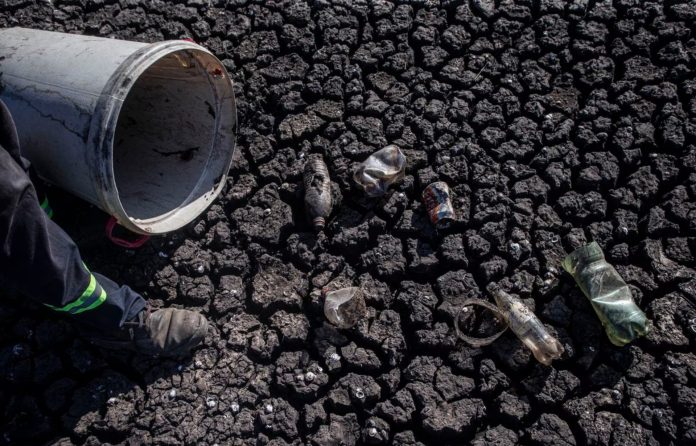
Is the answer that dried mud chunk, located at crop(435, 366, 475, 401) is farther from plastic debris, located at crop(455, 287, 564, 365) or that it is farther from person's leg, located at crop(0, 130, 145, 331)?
person's leg, located at crop(0, 130, 145, 331)

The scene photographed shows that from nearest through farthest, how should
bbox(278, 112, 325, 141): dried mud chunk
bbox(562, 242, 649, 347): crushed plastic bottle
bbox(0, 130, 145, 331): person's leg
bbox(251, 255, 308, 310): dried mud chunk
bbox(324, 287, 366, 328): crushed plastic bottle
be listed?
bbox(0, 130, 145, 331): person's leg < bbox(562, 242, 649, 347): crushed plastic bottle < bbox(324, 287, 366, 328): crushed plastic bottle < bbox(251, 255, 308, 310): dried mud chunk < bbox(278, 112, 325, 141): dried mud chunk

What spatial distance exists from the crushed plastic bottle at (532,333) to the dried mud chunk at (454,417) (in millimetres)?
355

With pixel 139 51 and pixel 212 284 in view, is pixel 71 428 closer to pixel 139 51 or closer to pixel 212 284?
pixel 212 284

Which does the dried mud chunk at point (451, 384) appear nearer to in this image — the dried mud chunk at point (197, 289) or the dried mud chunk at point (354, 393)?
the dried mud chunk at point (354, 393)

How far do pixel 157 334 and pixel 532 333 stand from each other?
173 cm

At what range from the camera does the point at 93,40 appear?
288 centimetres

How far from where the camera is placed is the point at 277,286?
303cm

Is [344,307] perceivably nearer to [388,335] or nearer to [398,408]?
[388,335]

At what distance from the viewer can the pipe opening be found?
305 cm

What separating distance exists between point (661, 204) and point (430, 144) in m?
1.26

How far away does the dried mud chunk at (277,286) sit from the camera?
2.97 m

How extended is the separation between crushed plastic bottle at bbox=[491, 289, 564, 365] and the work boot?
4.81ft

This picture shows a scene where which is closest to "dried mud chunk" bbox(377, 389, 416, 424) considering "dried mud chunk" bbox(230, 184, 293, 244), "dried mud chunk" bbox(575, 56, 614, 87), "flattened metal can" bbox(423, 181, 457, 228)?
"flattened metal can" bbox(423, 181, 457, 228)

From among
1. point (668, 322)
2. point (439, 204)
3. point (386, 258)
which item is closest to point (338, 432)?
point (386, 258)
